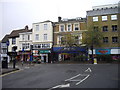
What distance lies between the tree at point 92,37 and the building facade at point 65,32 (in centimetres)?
359

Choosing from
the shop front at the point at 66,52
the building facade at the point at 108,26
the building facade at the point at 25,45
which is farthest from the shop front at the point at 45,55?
the building facade at the point at 108,26

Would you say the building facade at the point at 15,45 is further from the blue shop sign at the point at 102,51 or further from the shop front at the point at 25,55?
the blue shop sign at the point at 102,51

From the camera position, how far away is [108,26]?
36.8 meters

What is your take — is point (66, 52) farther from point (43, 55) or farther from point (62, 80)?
point (62, 80)

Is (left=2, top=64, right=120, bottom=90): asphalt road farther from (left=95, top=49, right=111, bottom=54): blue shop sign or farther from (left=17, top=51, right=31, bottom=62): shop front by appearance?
(left=17, top=51, right=31, bottom=62): shop front

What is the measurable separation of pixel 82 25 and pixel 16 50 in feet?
73.0

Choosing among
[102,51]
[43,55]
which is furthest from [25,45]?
[102,51]

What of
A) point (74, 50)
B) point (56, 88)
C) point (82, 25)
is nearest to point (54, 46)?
point (74, 50)

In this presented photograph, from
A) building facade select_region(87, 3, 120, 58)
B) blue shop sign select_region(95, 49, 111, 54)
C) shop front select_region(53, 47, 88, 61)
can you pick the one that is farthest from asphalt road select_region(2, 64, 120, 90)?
shop front select_region(53, 47, 88, 61)

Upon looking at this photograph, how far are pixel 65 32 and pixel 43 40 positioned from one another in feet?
22.7

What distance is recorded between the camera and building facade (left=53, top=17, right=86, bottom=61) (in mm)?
39031

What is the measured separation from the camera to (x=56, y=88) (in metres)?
8.69

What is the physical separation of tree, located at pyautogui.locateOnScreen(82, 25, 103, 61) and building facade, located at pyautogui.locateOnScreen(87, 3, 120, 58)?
1.78 m

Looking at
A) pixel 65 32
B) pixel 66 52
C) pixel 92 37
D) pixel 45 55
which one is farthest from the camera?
pixel 45 55
